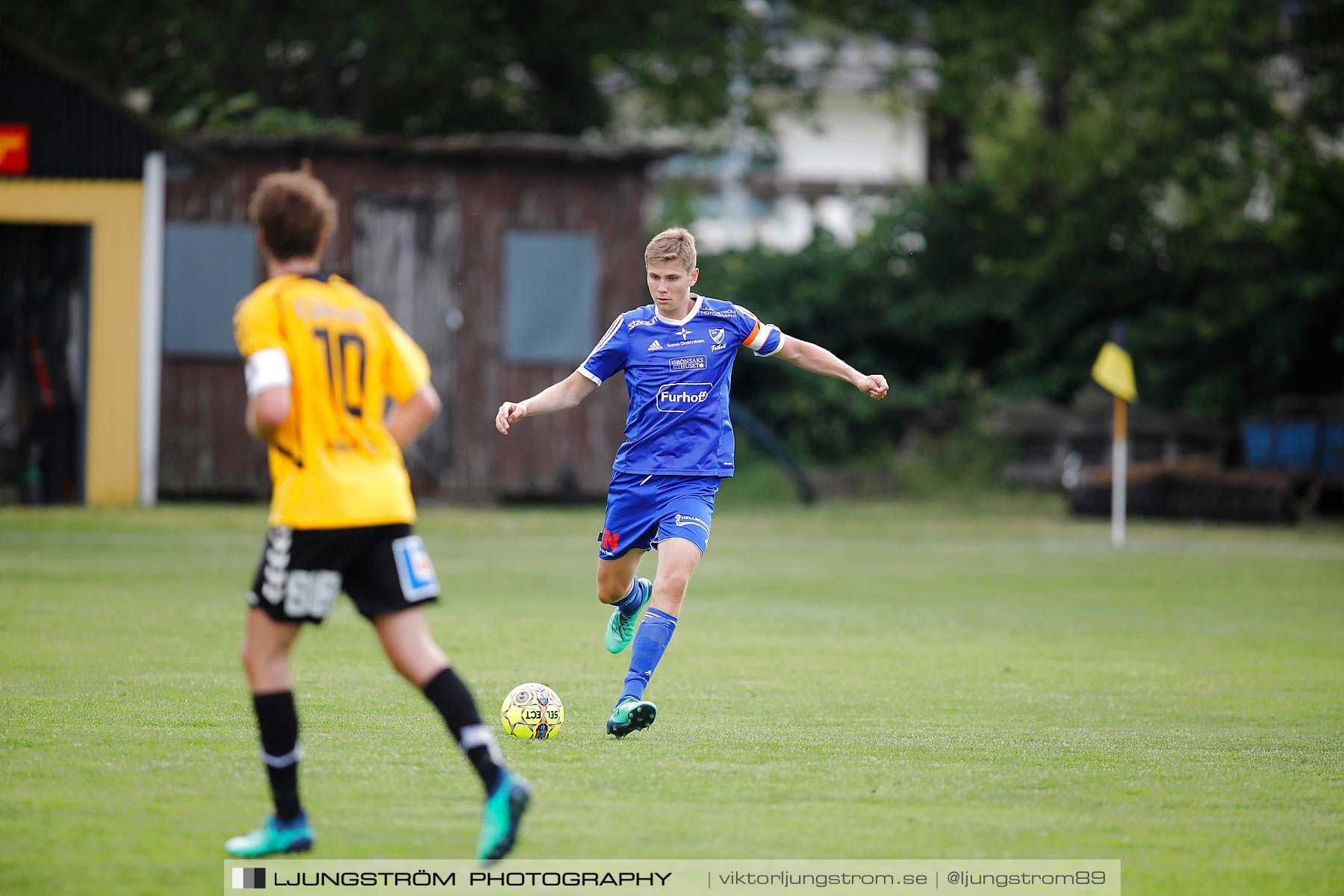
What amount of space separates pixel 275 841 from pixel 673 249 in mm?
3491

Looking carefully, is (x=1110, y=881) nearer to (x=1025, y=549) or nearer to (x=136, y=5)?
(x=1025, y=549)

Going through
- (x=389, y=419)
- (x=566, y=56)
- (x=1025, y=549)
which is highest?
(x=566, y=56)

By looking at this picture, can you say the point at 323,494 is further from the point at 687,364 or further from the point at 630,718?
the point at 687,364

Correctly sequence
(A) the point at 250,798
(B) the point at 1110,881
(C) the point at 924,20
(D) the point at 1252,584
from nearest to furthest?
(B) the point at 1110,881 < (A) the point at 250,798 < (D) the point at 1252,584 < (C) the point at 924,20

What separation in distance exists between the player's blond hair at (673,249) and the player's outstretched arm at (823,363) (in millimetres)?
636

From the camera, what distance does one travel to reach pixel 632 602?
812cm

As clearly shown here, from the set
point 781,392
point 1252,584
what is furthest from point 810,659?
point 781,392

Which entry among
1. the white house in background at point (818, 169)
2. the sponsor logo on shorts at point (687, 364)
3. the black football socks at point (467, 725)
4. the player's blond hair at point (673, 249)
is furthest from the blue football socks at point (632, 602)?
the white house in background at point (818, 169)

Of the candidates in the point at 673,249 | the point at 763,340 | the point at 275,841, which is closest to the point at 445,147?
the point at 763,340

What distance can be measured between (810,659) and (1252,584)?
689 cm

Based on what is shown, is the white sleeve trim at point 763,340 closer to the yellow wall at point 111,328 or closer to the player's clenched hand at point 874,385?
the player's clenched hand at point 874,385

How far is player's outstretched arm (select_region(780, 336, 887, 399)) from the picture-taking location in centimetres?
765

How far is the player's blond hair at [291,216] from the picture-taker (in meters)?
4.90

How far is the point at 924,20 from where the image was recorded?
1192 inches
